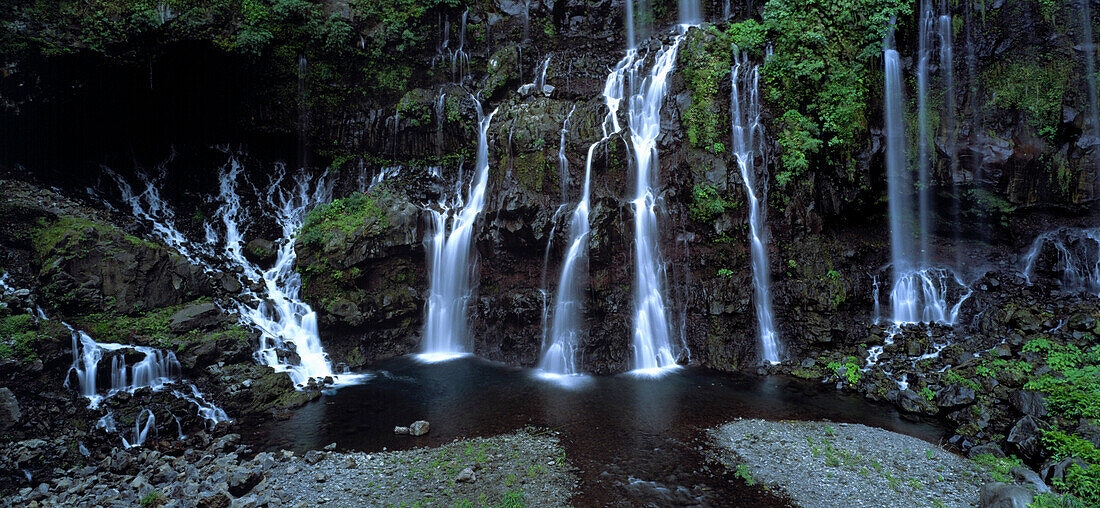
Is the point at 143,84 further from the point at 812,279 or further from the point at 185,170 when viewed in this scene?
the point at 812,279

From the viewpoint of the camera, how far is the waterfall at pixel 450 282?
16656mm

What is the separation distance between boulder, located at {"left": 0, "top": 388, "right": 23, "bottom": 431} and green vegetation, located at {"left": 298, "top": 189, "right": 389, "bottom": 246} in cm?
785

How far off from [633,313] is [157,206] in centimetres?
1768

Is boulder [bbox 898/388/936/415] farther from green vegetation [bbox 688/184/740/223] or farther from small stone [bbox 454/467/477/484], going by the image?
small stone [bbox 454/467/477/484]

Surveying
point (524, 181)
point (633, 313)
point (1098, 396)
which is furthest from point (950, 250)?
point (524, 181)

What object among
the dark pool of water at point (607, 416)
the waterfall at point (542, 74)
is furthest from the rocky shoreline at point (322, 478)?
the waterfall at point (542, 74)

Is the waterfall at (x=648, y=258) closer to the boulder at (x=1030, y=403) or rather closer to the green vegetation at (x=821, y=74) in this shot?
the green vegetation at (x=821, y=74)

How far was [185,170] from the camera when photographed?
19.0 meters

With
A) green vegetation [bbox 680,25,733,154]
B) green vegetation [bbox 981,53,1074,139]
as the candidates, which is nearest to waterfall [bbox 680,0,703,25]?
green vegetation [bbox 680,25,733,154]

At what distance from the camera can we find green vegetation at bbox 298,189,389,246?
52.9 ft

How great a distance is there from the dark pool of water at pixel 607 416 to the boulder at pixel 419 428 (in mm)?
168

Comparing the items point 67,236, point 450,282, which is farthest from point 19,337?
point 450,282

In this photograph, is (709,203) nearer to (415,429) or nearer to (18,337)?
(415,429)

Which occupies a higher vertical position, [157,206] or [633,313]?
[157,206]
